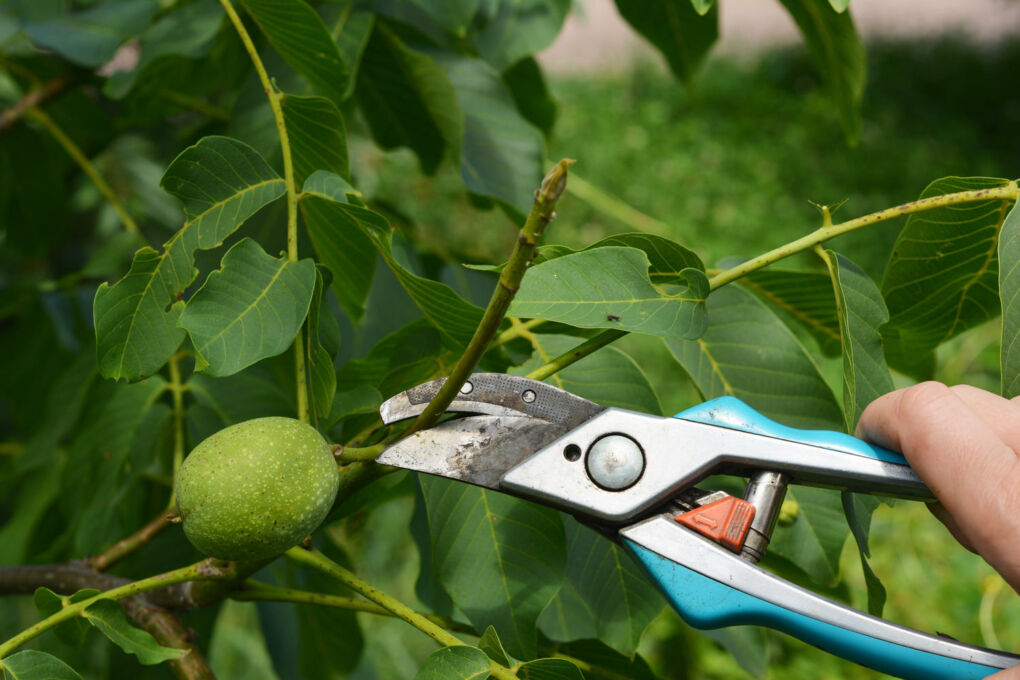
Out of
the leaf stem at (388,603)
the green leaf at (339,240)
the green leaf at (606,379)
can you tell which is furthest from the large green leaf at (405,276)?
the leaf stem at (388,603)

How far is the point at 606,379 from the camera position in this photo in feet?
2.85

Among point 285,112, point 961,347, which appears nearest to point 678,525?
point 285,112

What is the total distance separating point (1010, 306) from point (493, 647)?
1.61 ft

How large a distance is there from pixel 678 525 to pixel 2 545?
3.21 feet

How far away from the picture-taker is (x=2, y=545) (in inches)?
47.7

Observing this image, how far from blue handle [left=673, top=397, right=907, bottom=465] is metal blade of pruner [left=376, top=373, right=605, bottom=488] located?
0.31 feet

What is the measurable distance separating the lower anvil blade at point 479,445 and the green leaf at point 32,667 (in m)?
0.29

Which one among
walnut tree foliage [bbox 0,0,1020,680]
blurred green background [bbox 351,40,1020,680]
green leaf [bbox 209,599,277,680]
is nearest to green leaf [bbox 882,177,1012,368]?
walnut tree foliage [bbox 0,0,1020,680]

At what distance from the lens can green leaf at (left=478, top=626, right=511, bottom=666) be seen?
691 mm

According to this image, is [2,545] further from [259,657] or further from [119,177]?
[259,657]

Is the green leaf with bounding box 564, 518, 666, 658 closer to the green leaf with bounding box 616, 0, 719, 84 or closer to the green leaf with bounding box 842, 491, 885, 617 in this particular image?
the green leaf with bounding box 842, 491, 885, 617

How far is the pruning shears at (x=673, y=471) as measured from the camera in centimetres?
70

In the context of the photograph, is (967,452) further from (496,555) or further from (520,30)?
(520,30)

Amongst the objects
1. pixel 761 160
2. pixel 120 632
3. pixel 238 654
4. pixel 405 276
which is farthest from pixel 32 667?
pixel 761 160
